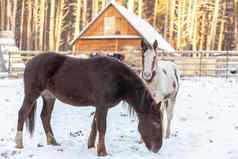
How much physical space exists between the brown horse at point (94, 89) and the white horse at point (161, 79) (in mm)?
678

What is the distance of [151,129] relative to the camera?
6.54 m

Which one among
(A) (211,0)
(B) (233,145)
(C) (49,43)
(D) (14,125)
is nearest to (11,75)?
(D) (14,125)

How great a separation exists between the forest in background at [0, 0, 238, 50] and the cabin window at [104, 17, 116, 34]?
1490 cm

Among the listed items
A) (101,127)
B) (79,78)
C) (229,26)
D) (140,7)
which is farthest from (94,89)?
(229,26)

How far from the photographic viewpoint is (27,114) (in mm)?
6953

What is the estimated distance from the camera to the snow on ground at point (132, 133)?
6.68 metres

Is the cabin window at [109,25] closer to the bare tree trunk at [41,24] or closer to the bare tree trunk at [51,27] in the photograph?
the bare tree trunk at [51,27]

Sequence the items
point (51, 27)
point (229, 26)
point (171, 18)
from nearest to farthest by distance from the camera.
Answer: point (51, 27) → point (171, 18) → point (229, 26)

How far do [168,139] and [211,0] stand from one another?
42.7m

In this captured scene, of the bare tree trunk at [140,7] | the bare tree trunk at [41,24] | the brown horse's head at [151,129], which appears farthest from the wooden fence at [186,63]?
the bare tree trunk at [41,24]

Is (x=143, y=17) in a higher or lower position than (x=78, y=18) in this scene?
higher

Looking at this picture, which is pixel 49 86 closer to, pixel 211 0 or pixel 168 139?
pixel 168 139

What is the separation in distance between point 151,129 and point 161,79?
175 cm

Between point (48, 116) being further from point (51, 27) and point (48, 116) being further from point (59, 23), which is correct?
point (59, 23)
